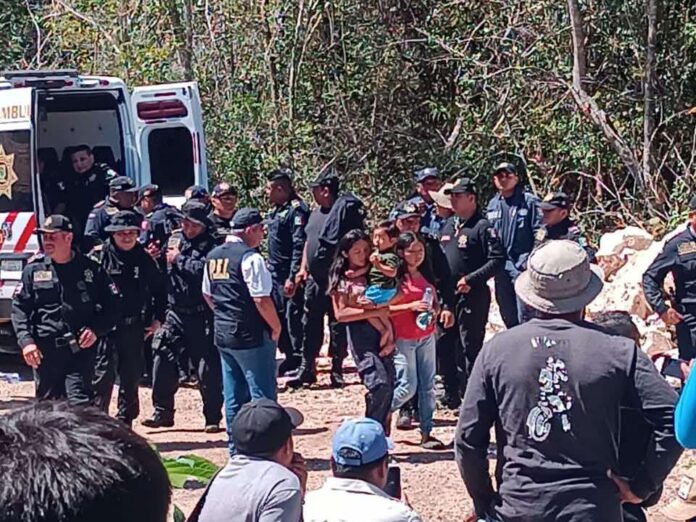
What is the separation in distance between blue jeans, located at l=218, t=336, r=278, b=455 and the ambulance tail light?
13.3 ft

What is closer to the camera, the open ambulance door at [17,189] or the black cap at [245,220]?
the black cap at [245,220]

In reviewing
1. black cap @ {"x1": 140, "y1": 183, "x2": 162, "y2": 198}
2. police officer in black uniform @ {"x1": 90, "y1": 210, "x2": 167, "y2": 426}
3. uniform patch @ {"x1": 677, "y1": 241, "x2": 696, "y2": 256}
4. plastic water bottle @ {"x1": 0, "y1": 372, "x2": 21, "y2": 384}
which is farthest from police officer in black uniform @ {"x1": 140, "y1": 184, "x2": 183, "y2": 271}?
uniform patch @ {"x1": 677, "y1": 241, "x2": 696, "y2": 256}

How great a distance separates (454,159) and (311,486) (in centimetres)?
720

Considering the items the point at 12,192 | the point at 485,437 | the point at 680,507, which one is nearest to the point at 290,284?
the point at 12,192

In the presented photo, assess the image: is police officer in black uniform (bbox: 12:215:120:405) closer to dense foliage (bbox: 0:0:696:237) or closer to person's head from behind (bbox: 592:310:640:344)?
person's head from behind (bbox: 592:310:640:344)

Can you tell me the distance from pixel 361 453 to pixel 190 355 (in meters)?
4.74

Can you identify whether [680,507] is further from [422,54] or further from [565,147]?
[422,54]

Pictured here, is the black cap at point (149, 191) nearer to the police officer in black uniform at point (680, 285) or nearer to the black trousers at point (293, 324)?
the black trousers at point (293, 324)

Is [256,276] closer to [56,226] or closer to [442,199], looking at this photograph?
[56,226]

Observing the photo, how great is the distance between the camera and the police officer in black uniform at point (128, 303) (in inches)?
316

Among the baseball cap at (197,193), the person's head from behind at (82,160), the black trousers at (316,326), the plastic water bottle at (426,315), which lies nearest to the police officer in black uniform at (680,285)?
the plastic water bottle at (426,315)

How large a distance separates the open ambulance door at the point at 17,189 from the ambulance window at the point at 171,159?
152 cm

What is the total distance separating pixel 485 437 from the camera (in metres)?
3.99

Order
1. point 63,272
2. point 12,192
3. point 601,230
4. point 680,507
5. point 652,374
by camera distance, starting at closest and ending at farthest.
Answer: point 652,374
point 680,507
point 63,272
point 12,192
point 601,230
